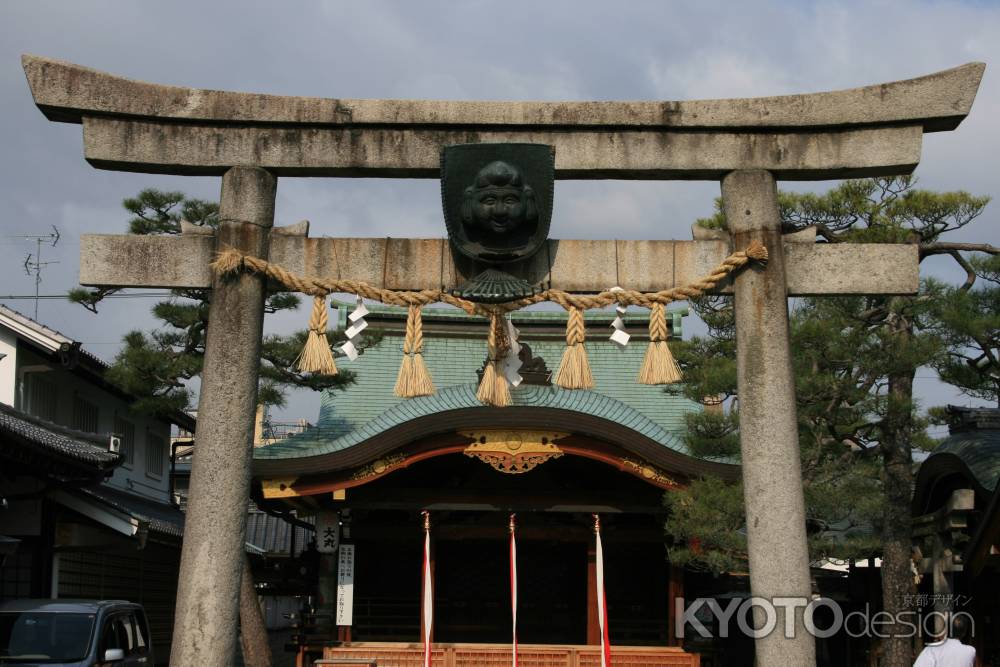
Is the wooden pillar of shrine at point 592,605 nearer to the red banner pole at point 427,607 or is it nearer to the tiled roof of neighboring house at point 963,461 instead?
the red banner pole at point 427,607

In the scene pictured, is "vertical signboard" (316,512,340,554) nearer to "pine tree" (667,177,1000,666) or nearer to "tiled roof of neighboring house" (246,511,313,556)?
"pine tree" (667,177,1000,666)

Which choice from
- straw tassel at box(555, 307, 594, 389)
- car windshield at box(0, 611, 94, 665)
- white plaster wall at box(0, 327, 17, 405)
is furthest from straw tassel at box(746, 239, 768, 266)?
white plaster wall at box(0, 327, 17, 405)

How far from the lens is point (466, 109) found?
808cm

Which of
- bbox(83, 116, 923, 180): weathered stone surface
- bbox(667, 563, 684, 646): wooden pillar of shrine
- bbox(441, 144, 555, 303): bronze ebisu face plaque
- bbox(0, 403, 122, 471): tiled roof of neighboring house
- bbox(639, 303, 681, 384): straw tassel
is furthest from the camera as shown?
bbox(667, 563, 684, 646): wooden pillar of shrine

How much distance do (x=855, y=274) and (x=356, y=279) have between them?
351cm

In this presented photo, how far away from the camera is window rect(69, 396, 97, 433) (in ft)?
72.6

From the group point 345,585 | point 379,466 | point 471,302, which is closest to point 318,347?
point 471,302

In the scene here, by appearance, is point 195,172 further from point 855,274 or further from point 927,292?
point 927,292

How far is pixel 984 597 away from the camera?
14938mm

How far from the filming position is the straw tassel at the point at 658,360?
7.99 m

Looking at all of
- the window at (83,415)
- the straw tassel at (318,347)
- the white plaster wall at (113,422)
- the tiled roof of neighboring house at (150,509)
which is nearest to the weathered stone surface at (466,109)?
the straw tassel at (318,347)

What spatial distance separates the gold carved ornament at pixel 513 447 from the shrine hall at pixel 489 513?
0.07 feet

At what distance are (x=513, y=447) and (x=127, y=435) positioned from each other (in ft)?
39.3

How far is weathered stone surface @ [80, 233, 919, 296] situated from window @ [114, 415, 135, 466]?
1748cm
